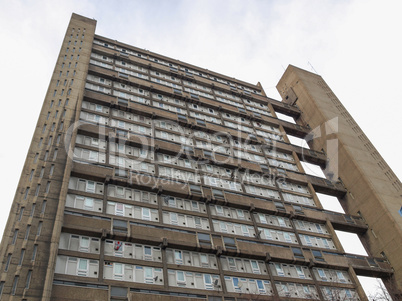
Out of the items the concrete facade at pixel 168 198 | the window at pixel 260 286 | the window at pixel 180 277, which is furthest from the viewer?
the window at pixel 260 286

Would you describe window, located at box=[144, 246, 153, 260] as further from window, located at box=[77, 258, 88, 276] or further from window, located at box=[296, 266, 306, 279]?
window, located at box=[296, 266, 306, 279]

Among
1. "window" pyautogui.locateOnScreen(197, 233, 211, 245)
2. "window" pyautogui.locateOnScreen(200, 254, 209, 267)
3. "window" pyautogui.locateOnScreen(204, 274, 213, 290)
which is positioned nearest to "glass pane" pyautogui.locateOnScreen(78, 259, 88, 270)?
"window" pyautogui.locateOnScreen(204, 274, 213, 290)

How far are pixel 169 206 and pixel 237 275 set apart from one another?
29.7 feet

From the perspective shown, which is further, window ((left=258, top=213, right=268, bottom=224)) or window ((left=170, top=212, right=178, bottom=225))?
window ((left=258, top=213, right=268, bottom=224))

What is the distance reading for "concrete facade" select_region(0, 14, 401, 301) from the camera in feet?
92.3

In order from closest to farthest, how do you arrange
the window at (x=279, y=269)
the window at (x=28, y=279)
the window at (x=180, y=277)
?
the window at (x=28, y=279) → the window at (x=180, y=277) → the window at (x=279, y=269)

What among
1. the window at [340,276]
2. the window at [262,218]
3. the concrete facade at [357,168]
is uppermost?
the concrete facade at [357,168]

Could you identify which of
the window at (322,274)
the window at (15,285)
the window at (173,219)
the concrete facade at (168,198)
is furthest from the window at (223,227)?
the window at (15,285)

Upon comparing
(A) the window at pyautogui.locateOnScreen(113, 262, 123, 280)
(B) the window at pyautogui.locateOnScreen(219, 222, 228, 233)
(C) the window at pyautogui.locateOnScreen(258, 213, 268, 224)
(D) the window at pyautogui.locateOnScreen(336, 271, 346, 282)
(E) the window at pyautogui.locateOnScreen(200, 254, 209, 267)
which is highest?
(C) the window at pyautogui.locateOnScreen(258, 213, 268, 224)

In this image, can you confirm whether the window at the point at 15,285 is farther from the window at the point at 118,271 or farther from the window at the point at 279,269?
the window at the point at 279,269

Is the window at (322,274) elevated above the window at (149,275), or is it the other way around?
the window at (322,274)

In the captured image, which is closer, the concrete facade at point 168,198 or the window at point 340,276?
the concrete facade at point 168,198

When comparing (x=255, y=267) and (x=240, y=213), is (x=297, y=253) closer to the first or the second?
(x=255, y=267)

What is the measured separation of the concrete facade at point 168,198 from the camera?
28.1m
